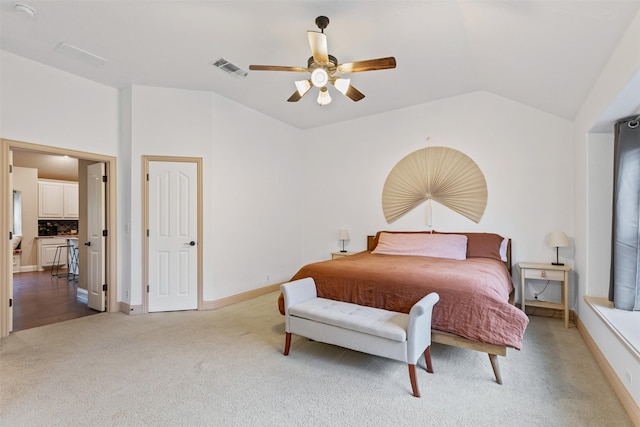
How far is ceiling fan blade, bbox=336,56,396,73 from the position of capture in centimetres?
244

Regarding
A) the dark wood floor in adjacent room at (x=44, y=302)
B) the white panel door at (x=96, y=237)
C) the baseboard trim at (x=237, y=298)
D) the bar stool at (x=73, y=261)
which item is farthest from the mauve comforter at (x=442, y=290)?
the bar stool at (x=73, y=261)

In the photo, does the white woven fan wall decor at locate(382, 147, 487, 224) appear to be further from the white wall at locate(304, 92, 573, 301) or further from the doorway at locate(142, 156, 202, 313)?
the doorway at locate(142, 156, 202, 313)

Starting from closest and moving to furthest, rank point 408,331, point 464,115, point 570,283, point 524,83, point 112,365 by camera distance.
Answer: point 408,331 → point 112,365 → point 524,83 → point 570,283 → point 464,115

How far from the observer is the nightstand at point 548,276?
339 centimetres

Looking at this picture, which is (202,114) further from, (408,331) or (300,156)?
(408,331)

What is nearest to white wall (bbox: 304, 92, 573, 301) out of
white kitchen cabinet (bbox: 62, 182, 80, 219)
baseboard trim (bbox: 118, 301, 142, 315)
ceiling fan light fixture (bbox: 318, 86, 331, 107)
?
ceiling fan light fixture (bbox: 318, 86, 331, 107)

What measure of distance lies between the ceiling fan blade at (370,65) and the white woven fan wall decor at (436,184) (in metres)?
2.34

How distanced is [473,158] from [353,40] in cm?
246

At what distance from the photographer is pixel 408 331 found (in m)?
2.13

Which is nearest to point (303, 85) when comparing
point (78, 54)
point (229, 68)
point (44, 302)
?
point (229, 68)

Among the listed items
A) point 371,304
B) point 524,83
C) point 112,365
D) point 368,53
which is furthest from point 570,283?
A: point 112,365

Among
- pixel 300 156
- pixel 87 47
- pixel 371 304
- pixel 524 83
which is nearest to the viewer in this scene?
pixel 371 304

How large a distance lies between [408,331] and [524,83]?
299 centimetres

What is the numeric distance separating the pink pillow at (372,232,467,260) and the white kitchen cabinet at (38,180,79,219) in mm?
8460
